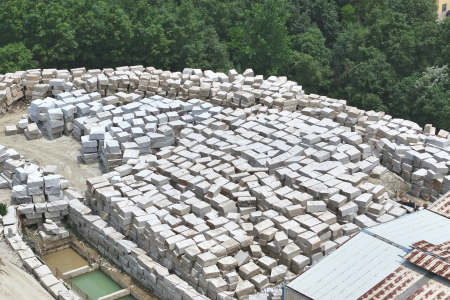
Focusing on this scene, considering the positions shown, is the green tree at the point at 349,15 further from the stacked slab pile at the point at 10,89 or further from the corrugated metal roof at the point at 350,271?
the corrugated metal roof at the point at 350,271

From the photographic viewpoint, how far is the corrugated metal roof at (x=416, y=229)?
1461cm

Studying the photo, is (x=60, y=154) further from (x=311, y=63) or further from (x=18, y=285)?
(x=311, y=63)

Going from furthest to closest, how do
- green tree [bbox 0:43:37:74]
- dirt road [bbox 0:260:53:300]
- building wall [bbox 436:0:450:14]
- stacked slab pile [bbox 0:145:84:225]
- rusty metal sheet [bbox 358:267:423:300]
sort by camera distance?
building wall [bbox 436:0:450:14] → green tree [bbox 0:43:37:74] → stacked slab pile [bbox 0:145:84:225] → dirt road [bbox 0:260:53:300] → rusty metal sheet [bbox 358:267:423:300]

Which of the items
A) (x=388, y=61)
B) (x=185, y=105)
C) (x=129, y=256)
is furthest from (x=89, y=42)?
(x=129, y=256)

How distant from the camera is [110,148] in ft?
67.4

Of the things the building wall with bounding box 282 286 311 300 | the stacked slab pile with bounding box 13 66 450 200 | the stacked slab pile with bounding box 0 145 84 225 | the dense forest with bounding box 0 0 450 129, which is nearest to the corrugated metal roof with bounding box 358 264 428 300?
the building wall with bounding box 282 286 311 300

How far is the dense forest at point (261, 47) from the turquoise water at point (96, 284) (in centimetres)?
1667

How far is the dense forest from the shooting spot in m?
32.5

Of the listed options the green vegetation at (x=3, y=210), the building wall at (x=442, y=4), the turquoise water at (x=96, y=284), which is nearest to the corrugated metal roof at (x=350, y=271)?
the turquoise water at (x=96, y=284)

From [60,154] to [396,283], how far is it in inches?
529

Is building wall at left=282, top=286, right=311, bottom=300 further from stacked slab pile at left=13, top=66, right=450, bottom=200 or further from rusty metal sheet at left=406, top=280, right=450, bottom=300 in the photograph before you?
stacked slab pile at left=13, top=66, right=450, bottom=200

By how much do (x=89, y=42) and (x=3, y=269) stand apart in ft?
64.4

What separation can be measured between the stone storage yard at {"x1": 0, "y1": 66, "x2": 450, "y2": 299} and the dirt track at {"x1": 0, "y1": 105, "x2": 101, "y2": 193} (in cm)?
32

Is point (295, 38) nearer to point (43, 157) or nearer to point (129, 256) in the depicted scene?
point (43, 157)
